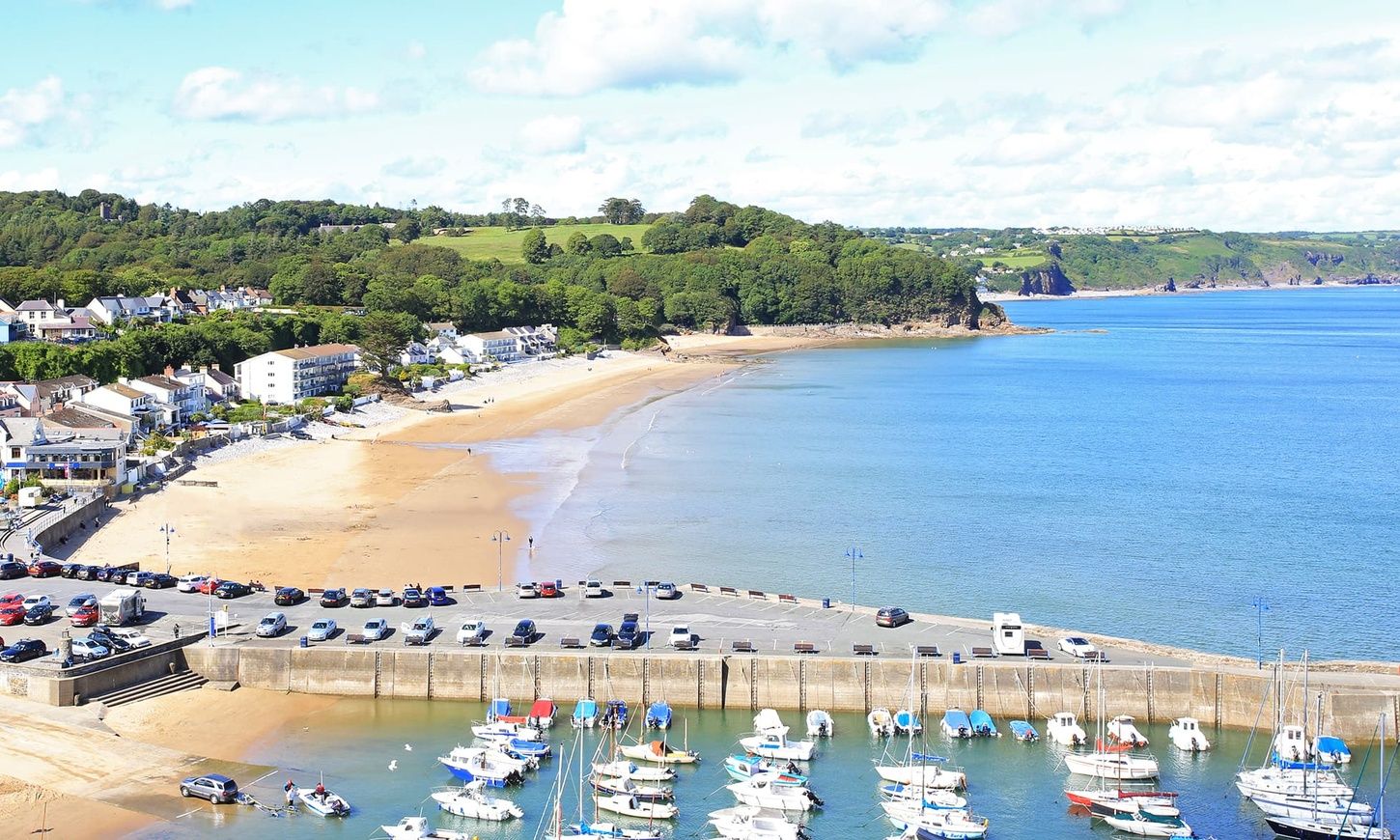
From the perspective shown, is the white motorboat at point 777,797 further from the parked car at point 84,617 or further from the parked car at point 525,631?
the parked car at point 84,617

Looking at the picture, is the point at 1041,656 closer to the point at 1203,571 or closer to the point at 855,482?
the point at 1203,571

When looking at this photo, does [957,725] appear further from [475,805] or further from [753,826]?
[475,805]

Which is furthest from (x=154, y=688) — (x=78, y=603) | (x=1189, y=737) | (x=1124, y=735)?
(x=1189, y=737)

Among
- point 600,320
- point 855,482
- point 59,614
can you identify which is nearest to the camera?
point 59,614

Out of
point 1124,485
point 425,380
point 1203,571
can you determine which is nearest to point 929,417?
point 1124,485

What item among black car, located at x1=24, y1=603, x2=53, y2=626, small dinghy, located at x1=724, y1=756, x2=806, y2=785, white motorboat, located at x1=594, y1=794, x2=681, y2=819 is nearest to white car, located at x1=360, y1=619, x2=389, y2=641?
black car, located at x1=24, y1=603, x2=53, y2=626

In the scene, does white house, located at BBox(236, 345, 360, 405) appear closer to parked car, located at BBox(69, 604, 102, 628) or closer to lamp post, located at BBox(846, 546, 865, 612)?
lamp post, located at BBox(846, 546, 865, 612)
